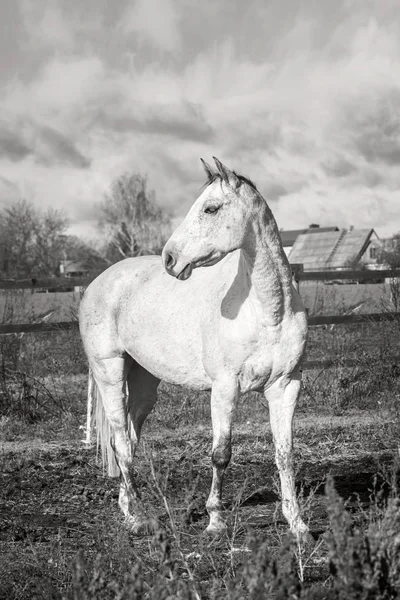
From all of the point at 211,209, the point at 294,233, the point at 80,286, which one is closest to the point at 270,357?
the point at 211,209

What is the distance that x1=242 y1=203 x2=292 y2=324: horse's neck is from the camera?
4.20 meters

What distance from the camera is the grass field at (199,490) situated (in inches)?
84.0

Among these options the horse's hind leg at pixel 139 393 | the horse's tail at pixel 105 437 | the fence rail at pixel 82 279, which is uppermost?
the fence rail at pixel 82 279

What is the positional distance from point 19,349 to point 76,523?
467 cm

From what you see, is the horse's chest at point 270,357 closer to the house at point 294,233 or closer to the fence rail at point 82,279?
the fence rail at point 82,279

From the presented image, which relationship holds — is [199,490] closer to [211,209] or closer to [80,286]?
[211,209]

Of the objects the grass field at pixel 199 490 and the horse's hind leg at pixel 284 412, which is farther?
the horse's hind leg at pixel 284 412

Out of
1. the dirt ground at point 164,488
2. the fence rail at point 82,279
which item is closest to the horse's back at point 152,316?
the dirt ground at point 164,488

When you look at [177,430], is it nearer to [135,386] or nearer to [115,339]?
[135,386]

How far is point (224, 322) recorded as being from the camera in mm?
4332

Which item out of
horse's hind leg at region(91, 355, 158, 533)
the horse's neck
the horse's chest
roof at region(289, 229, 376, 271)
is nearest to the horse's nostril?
the horse's neck

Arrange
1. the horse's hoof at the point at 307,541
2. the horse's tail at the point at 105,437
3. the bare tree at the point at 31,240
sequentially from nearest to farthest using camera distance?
the horse's hoof at the point at 307,541 < the horse's tail at the point at 105,437 < the bare tree at the point at 31,240

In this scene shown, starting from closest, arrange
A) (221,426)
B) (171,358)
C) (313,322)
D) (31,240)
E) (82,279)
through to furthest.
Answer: (221,426), (171,358), (313,322), (82,279), (31,240)

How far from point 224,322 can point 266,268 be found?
17.2 inches
